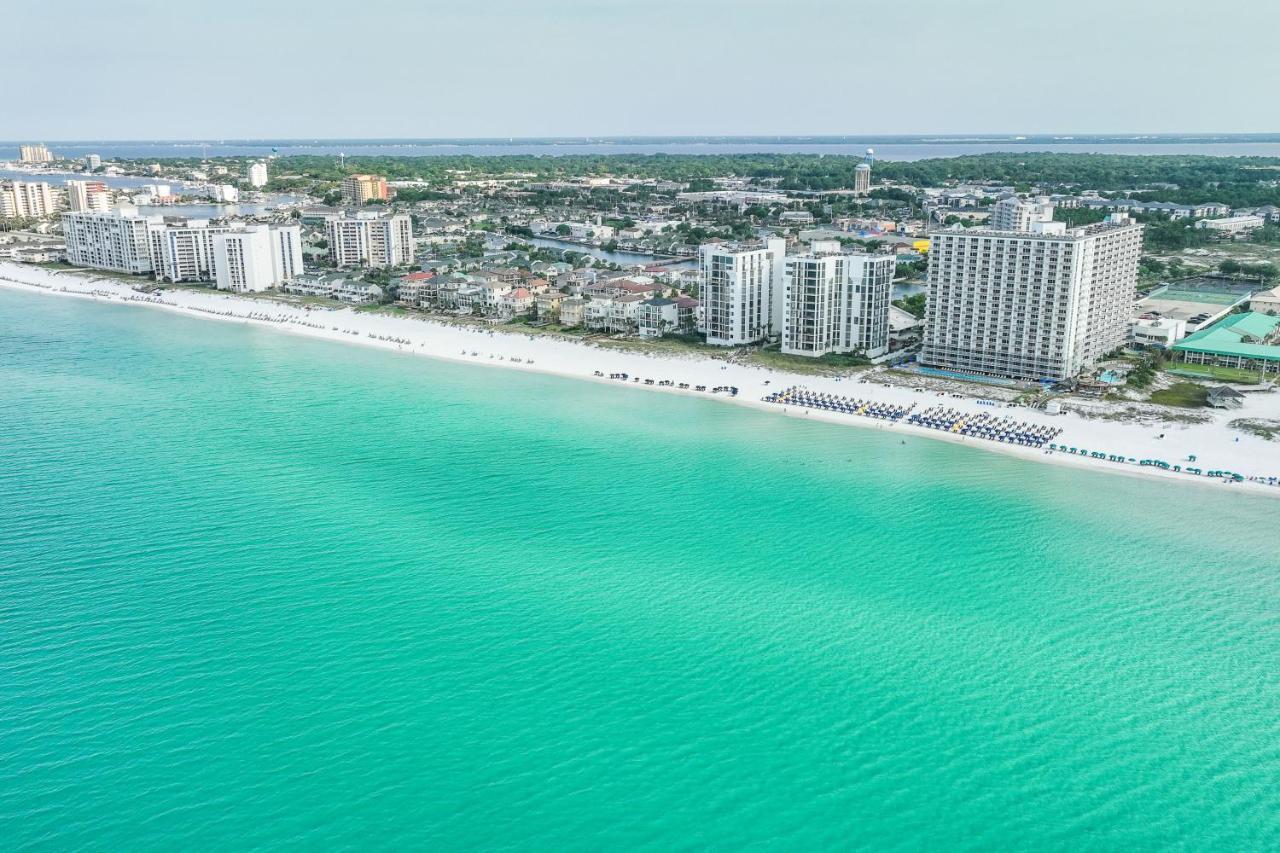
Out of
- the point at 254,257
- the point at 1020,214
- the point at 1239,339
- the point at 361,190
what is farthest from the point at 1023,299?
the point at 361,190

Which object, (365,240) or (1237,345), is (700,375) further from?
(365,240)

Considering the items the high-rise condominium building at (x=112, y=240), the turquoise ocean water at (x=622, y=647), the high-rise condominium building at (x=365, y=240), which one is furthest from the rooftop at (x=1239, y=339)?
the high-rise condominium building at (x=112, y=240)

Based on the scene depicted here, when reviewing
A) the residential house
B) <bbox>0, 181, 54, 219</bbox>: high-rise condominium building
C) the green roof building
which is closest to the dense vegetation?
<bbox>0, 181, 54, 219</bbox>: high-rise condominium building

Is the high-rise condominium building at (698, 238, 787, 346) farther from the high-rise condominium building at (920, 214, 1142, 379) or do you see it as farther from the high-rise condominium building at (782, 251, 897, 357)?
the high-rise condominium building at (920, 214, 1142, 379)

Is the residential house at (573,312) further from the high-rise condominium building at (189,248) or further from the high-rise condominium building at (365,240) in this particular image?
the high-rise condominium building at (189,248)

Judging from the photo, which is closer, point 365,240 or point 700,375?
point 700,375
